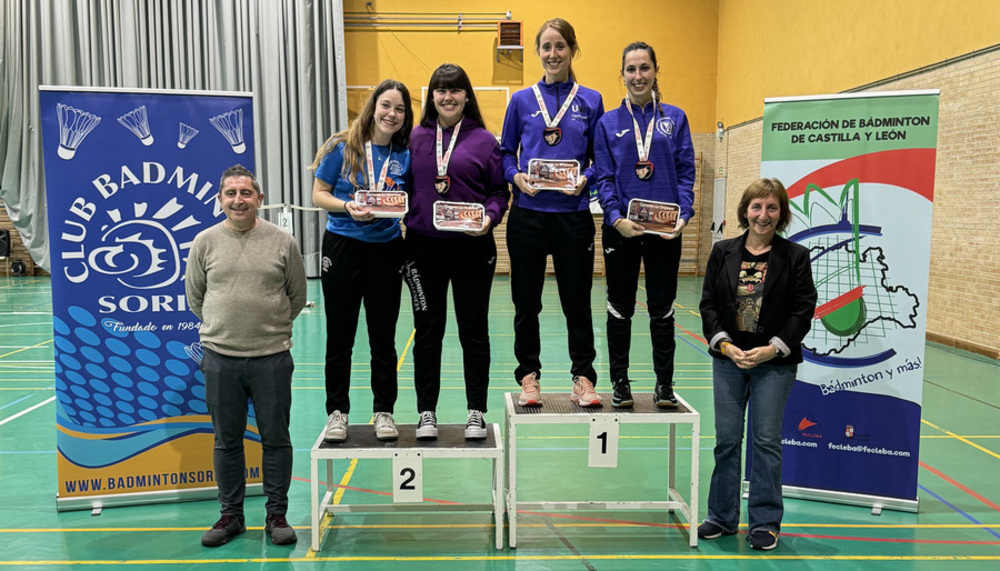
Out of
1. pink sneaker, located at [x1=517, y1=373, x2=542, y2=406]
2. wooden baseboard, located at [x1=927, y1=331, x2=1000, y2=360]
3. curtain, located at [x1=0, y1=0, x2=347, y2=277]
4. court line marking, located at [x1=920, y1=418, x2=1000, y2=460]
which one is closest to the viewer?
pink sneaker, located at [x1=517, y1=373, x2=542, y2=406]

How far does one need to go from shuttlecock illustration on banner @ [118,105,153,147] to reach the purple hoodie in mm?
1485

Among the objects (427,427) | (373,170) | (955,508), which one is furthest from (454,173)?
(955,508)

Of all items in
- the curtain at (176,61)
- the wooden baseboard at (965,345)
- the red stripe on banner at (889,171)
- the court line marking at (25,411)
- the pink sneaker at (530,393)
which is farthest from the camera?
the curtain at (176,61)

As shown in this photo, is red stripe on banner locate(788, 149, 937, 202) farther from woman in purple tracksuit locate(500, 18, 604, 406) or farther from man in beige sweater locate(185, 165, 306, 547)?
man in beige sweater locate(185, 165, 306, 547)

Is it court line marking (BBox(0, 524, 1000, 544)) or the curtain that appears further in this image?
the curtain

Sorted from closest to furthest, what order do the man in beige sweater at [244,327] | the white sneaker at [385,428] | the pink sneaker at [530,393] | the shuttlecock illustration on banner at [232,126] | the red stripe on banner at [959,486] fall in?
the man in beige sweater at [244,327] → the white sneaker at [385,428] → the pink sneaker at [530,393] → the shuttlecock illustration on banner at [232,126] → the red stripe on banner at [959,486]

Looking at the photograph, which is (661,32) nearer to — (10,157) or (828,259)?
(828,259)

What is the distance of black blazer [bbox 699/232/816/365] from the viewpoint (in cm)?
331

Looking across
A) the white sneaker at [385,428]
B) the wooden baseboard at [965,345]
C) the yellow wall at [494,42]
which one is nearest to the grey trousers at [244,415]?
the white sneaker at [385,428]

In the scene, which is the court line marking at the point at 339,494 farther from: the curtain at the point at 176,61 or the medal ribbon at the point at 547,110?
the curtain at the point at 176,61

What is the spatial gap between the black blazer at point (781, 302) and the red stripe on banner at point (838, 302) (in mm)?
724

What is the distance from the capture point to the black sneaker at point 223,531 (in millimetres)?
3455

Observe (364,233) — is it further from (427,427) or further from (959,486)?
(959,486)

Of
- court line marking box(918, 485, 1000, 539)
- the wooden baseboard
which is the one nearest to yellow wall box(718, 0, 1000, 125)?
the wooden baseboard
